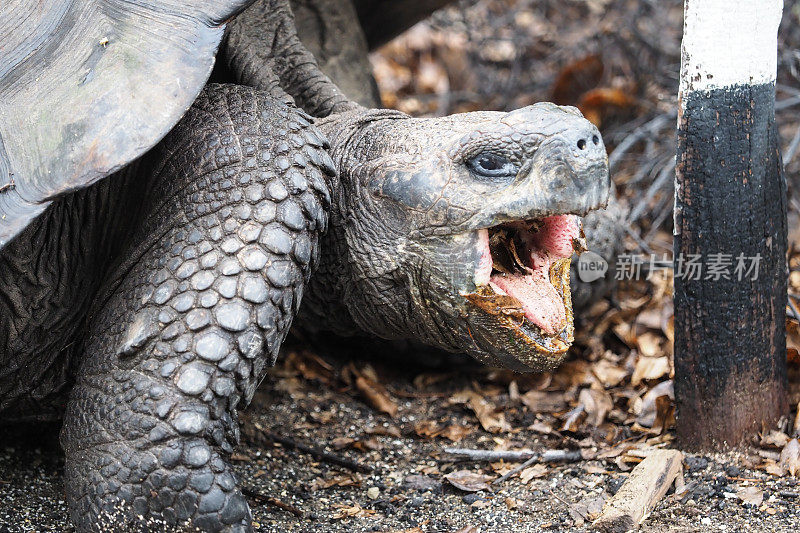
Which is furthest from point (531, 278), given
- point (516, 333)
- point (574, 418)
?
point (574, 418)

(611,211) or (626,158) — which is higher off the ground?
(626,158)

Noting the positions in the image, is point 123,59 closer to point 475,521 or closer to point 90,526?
point 90,526

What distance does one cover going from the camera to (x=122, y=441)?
1.89 metres

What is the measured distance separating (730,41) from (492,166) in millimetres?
755

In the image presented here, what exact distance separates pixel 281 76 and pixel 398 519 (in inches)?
56.8

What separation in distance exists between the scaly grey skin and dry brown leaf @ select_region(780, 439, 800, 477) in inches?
30.3

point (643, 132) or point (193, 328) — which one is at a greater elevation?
point (643, 132)

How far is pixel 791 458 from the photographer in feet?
7.81

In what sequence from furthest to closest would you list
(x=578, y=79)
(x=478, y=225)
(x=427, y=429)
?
(x=578, y=79) < (x=427, y=429) < (x=478, y=225)

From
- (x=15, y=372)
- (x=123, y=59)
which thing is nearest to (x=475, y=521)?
(x=15, y=372)

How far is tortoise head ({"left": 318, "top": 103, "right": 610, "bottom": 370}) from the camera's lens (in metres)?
1.99

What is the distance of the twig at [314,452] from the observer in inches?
102

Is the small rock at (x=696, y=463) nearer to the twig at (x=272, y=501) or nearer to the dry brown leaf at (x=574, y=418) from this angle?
the dry brown leaf at (x=574, y=418)

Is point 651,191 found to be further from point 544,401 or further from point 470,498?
point 470,498
